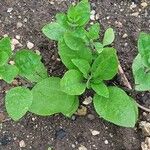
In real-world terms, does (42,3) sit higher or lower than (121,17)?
higher

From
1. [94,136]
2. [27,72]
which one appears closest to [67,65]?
[27,72]

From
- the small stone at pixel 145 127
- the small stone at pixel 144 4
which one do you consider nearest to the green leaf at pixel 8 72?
the small stone at pixel 145 127

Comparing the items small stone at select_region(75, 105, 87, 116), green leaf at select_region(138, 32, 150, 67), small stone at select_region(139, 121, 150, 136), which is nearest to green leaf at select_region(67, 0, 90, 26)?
green leaf at select_region(138, 32, 150, 67)

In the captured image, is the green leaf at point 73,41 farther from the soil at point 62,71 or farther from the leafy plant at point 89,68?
the soil at point 62,71

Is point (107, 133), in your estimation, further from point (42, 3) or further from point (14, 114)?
point (42, 3)

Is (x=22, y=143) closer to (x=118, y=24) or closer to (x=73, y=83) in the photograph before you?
(x=73, y=83)
